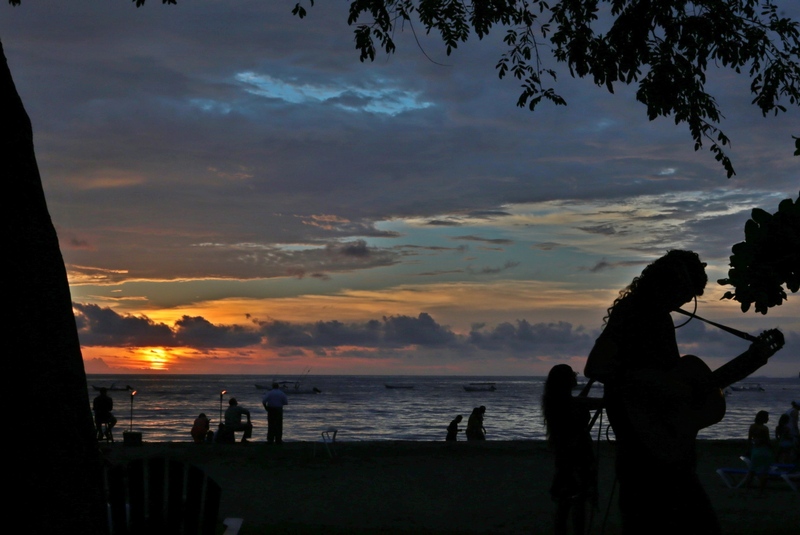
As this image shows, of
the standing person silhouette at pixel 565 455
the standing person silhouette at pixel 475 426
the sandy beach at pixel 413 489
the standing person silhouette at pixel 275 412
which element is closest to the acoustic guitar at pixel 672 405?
the standing person silhouette at pixel 565 455

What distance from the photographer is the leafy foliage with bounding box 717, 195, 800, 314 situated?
11.8 ft

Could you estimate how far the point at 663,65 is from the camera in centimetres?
900

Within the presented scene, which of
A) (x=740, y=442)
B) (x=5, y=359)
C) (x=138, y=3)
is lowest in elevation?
(x=740, y=442)

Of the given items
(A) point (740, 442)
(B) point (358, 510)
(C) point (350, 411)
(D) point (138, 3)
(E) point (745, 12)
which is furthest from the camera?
(C) point (350, 411)

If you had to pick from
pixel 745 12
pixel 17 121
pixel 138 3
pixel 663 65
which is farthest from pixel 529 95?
pixel 17 121

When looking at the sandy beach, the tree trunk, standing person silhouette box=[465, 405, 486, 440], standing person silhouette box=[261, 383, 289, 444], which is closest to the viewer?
the tree trunk

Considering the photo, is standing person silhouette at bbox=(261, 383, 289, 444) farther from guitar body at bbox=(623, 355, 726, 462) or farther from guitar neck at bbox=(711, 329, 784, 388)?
guitar neck at bbox=(711, 329, 784, 388)

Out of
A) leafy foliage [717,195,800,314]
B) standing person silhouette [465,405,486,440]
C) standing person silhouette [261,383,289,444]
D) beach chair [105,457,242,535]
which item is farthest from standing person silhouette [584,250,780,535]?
standing person silhouette [465,405,486,440]

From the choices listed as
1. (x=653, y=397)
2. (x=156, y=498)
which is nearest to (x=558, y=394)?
(x=653, y=397)

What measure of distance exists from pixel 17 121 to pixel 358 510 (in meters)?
9.10

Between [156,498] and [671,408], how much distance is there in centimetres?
318

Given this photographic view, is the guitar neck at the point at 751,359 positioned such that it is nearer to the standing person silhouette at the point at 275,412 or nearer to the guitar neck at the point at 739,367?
the guitar neck at the point at 739,367

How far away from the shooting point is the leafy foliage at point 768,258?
141 inches

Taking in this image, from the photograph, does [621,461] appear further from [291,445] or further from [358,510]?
[291,445]
